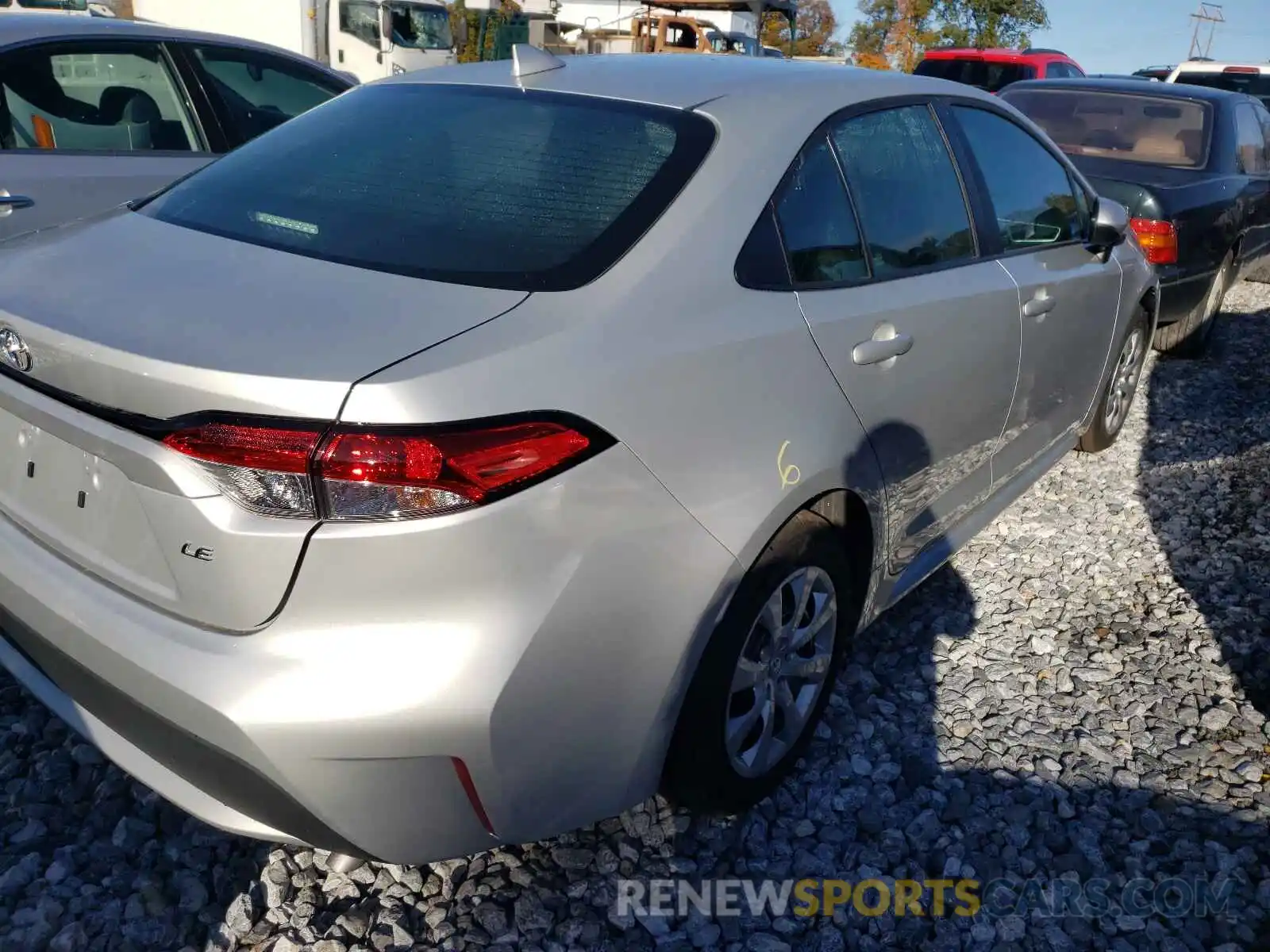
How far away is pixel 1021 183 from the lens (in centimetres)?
353

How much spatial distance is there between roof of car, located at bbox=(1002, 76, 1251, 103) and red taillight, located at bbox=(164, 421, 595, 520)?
6.48m

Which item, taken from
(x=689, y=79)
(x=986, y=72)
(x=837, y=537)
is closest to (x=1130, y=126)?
(x=689, y=79)

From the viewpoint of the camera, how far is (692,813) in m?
2.51

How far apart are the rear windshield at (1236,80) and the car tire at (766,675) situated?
16.7m

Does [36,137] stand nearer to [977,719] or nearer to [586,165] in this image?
[586,165]

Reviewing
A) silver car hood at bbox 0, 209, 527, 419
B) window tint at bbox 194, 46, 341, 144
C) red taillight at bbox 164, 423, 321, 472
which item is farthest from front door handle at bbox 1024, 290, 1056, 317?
window tint at bbox 194, 46, 341, 144

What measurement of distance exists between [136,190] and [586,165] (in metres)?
2.82

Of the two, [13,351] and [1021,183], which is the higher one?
[1021,183]

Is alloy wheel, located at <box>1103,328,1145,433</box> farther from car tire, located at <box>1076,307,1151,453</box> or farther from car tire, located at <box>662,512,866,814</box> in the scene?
car tire, located at <box>662,512,866,814</box>

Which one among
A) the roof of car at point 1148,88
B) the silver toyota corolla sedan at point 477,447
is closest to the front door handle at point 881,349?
the silver toyota corolla sedan at point 477,447

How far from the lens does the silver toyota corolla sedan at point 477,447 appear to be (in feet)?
5.51

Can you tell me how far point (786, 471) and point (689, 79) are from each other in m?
1.06

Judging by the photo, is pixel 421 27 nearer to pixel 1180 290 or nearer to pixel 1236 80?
pixel 1236 80

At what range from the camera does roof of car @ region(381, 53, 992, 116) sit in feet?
8.24
